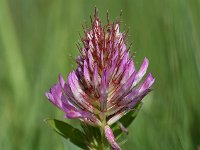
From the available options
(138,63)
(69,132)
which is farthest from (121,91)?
(138,63)

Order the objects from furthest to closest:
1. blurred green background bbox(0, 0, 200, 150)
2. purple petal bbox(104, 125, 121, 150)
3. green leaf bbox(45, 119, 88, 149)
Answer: blurred green background bbox(0, 0, 200, 150), green leaf bbox(45, 119, 88, 149), purple petal bbox(104, 125, 121, 150)

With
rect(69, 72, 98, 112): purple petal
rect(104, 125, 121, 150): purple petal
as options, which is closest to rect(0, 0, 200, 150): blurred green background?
rect(69, 72, 98, 112): purple petal

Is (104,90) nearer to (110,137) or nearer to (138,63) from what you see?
(110,137)

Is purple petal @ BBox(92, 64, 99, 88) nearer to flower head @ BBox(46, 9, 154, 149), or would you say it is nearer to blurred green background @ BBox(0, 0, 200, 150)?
flower head @ BBox(46, 9, 154, 149)

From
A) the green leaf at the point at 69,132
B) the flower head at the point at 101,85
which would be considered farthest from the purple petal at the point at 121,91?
the green leaf at the point at 69,132

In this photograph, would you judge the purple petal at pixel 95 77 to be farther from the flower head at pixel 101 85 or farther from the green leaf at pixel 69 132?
the green leaf at pixel 69 132

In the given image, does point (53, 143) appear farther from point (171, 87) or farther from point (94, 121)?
point (94, 121)
